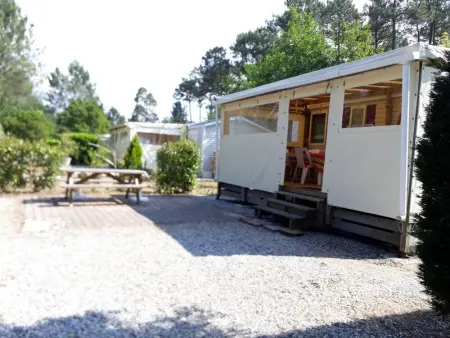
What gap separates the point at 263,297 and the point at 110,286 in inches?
54.1

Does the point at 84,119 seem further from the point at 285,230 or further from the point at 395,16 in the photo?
the point at 285,230

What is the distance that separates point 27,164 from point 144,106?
56.5m

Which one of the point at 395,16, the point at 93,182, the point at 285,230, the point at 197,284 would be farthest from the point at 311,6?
the point at 197,284

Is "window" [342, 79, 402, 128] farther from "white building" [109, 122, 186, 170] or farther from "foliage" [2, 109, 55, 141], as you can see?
"foliage" [2, 109, 55, 141]

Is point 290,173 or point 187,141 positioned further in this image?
point 187,141

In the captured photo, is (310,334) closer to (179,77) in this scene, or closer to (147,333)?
(147,333)

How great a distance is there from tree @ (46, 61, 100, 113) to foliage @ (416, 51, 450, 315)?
5462 cm

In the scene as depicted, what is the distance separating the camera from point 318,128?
379 inches

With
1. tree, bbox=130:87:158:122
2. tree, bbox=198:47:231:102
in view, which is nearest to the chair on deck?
tree, bbox=198:47:231:102

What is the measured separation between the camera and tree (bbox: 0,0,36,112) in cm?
2395

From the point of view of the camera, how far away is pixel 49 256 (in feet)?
14.2

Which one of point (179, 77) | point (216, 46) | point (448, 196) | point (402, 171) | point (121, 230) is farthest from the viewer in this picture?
point (179, 77)

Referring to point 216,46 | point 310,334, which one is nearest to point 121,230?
point 310,334

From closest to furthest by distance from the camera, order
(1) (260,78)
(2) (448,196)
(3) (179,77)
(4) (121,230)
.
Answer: (2) (448,196) < (4) (121,230) < (1) (260,78) < (3) (179,77)
